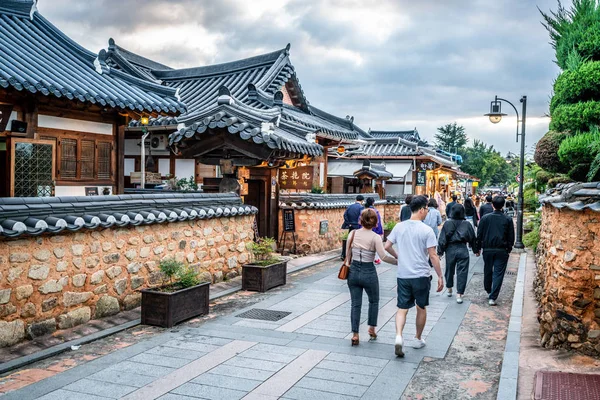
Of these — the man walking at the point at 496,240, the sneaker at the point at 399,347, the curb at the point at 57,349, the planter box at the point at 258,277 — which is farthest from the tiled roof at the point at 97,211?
the man walking at the point at 496,240

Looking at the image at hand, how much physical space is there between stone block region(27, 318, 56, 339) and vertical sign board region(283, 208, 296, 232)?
33.1ft

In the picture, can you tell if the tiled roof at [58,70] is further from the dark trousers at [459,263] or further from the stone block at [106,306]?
Answer: the dark trousers at [459,263]

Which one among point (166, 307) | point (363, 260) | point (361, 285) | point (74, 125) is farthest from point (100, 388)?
point (74, 125)

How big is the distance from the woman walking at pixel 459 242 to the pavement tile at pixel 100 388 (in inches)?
275

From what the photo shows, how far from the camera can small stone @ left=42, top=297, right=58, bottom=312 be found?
7242 millimetres

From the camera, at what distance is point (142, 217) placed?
354 inches

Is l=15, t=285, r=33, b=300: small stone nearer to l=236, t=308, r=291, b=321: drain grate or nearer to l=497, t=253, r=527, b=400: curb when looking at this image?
l=236, t=308, r=291, b=321: drain grate

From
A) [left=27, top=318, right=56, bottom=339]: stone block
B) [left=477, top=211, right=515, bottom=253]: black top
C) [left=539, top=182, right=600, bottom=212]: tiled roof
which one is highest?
[left=539, top=182, right=600, bottom=212]: tiled roof

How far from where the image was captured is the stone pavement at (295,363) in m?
5.81

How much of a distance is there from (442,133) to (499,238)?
240 ft

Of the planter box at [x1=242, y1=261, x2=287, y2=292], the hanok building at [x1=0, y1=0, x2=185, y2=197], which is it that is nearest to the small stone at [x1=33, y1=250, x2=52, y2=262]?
the hanok building at [x1=0, y1=0, x2=185, y2=197]

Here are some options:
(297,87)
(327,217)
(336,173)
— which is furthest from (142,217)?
(336,173)

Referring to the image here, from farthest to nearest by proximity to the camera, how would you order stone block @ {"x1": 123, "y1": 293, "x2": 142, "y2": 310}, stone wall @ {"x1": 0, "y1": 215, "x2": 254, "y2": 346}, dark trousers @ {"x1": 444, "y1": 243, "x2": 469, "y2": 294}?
dark trousers @ {"x1": 444, "y1": 243, "x2": 469, "y2": 294}, stone block @ {"x1": 123, "y1": 293, "x2": 142, "y2": 310}, stone wall @ {"x1": 0, "y1": 215, "x2": 254, "y2": 346}

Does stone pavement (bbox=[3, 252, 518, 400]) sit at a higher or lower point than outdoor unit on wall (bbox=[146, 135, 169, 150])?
lower
